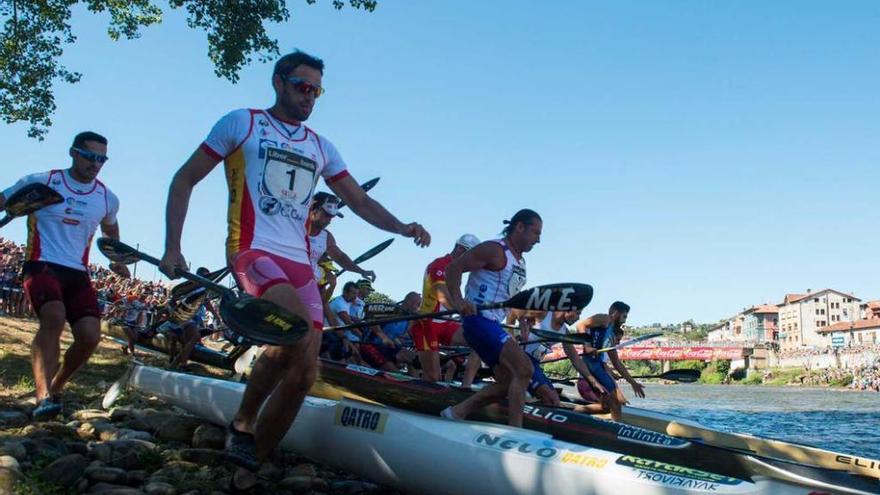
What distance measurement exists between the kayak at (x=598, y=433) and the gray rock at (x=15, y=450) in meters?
3.77

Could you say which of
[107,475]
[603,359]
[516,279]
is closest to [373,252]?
[603,359]

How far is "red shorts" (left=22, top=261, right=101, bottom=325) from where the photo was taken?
220 inches

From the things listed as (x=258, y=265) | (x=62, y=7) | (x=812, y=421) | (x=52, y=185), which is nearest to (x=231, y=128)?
(x=258, y=265)

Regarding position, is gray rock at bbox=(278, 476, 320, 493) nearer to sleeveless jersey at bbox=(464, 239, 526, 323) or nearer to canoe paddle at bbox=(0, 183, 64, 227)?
sleeveless jersey at bbox=(464, 239, 526, 323)

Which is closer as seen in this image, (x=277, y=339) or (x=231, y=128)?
(x=277, y=339)

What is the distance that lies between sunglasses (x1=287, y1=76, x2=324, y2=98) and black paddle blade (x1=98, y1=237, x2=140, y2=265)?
2.20m

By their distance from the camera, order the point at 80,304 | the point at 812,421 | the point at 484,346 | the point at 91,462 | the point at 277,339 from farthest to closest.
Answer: the point at 812,421 < the point at 484,346 < the point at 80,304 < the point at 91,462 < the point at 277,339

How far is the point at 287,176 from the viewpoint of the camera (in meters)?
4.11

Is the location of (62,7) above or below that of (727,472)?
above

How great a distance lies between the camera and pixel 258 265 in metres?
3.87

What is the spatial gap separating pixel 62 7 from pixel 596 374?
10.5 meters

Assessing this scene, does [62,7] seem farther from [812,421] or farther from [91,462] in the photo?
[812,421]

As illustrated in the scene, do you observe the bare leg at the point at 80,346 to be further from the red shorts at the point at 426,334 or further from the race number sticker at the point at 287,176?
the red shorts at the point at 426,334

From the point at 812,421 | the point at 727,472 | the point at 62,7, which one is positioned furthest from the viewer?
the point at 812,421
